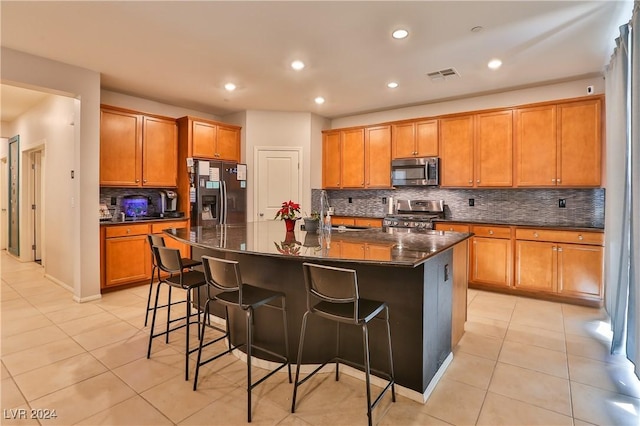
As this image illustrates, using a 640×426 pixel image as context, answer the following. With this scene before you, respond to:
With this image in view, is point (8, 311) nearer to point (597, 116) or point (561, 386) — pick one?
point (561, 386)

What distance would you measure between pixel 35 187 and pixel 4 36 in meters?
3.91

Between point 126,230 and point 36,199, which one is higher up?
point 36,199

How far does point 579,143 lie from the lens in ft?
13.4

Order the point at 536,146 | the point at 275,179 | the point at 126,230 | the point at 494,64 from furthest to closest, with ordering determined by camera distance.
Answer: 1. the point at 275,179
2. the point at 126,230
3. the point at 536,146
4. the point at 494,64

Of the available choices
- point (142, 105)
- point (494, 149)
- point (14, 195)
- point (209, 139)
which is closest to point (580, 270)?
point (494, 149)

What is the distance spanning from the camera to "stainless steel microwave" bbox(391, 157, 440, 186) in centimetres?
509

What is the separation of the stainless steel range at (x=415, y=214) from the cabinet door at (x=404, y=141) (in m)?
0.78

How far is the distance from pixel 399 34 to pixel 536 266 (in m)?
3.22

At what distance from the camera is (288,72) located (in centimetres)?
407

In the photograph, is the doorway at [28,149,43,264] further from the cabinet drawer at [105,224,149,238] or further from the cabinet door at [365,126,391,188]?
the cabinet door at [365,126,391,188]

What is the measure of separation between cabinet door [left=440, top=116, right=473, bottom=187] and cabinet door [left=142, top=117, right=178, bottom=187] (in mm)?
4145

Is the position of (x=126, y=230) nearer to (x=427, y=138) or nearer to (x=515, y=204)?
(x=427, y=138)

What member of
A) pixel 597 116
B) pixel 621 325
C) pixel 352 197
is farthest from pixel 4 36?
pixel 597 116

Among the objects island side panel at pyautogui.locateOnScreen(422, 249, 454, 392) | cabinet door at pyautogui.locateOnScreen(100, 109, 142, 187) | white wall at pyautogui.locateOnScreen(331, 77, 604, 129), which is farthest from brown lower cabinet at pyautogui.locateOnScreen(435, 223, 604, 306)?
cabinet door at pyautogui.locateOnScreen(100, 109, 142, 187)
